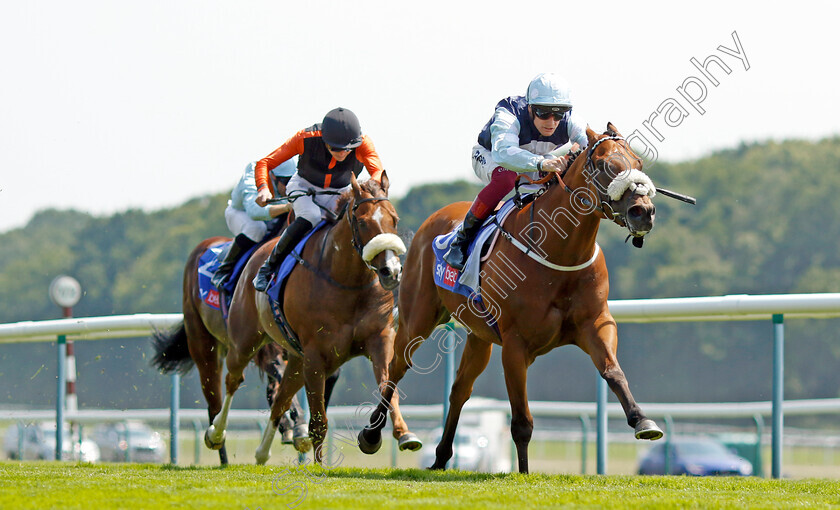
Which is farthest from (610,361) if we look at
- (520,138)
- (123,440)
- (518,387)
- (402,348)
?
(123,440)

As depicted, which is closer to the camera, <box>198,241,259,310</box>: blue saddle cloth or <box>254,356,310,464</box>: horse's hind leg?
<box>254,356,310,464</box>: horse's hind leg

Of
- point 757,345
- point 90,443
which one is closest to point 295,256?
point 90,443

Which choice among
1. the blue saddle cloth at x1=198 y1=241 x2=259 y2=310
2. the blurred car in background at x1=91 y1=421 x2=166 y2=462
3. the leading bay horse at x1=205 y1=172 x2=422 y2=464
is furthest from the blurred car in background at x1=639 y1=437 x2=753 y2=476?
the leading bay horse at x1=205 y1=172 x2=422 y2=464

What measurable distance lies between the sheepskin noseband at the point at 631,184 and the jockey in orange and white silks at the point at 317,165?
2335mm

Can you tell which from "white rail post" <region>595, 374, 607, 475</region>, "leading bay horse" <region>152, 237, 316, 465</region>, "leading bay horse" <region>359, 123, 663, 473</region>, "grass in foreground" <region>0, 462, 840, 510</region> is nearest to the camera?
"grass in foreground" <region>0, 462, 840, 510</region>

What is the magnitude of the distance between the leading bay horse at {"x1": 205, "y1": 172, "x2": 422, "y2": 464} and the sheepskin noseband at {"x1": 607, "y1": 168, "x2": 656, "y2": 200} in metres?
1.46

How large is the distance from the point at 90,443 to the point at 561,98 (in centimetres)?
818

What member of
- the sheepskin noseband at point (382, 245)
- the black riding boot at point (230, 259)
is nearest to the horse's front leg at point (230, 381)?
the black riding boot at point (230, 259)

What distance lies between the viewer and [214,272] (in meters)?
8.98

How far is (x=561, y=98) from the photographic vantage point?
259 inches

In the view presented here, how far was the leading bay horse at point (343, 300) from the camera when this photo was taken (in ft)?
22.4

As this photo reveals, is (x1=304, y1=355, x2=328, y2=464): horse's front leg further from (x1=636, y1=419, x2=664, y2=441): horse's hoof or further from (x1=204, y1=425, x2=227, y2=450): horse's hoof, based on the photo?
(x1=636, y1=419, x2=664, y2=441): horse's hoof

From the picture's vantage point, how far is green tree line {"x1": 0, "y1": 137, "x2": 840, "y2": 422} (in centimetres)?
3528

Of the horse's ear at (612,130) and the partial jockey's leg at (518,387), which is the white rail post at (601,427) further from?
the horse's ear at (612,130)
